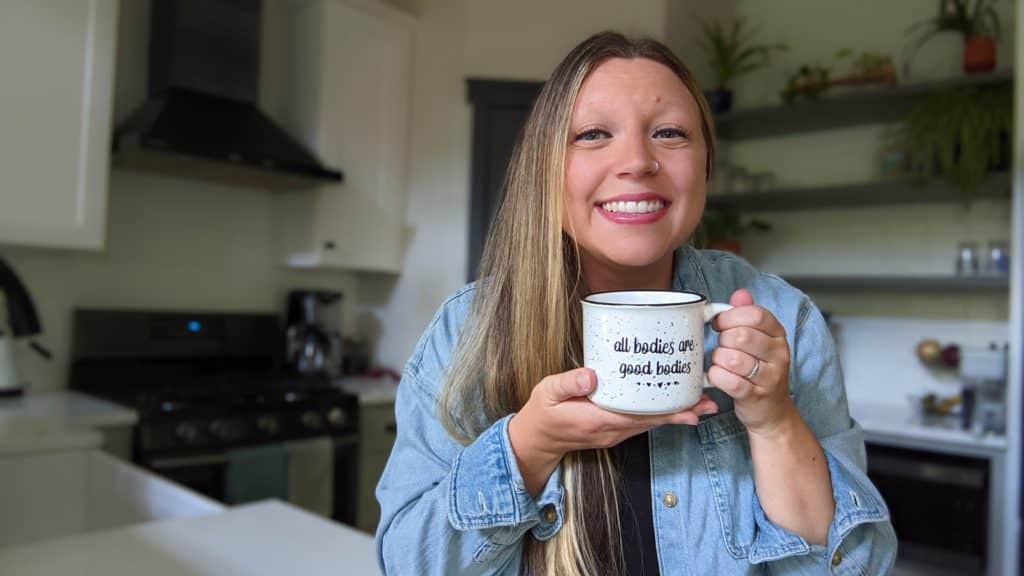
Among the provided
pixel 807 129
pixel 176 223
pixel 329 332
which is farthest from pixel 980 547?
pixel 176 223

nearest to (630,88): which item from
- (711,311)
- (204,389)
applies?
(711,311)

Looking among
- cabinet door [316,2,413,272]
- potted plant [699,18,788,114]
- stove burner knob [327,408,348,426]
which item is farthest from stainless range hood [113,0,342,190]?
potted plant [699,18,788,114]

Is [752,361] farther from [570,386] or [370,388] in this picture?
[370,388]

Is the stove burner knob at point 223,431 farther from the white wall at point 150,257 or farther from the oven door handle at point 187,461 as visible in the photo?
the white wall at point 150,257

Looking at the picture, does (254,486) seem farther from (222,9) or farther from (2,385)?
(222,9)

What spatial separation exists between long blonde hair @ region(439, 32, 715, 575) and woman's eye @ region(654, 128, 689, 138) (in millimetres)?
61

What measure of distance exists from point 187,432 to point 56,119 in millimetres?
1081

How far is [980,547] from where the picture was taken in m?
2.23

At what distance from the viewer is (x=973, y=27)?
265cm

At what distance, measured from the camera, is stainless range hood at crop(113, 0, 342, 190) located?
2434 mm

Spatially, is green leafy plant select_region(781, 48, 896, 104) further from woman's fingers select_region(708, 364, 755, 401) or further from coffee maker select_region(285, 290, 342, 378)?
woman's fingers select_region(708, 364, 755, 401)

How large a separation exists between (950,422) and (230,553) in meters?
2.55

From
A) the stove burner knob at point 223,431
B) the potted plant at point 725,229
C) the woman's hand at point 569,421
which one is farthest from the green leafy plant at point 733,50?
the woman's hand at point 569,421

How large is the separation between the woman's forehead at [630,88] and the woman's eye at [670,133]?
21mm
